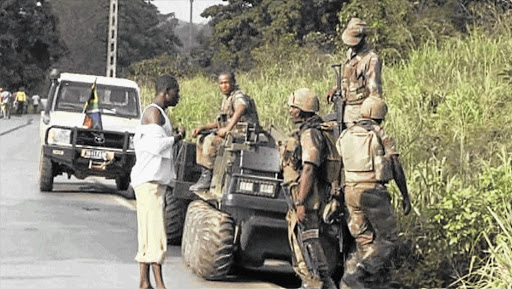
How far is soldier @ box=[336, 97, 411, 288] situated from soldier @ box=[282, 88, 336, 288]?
0.76ft

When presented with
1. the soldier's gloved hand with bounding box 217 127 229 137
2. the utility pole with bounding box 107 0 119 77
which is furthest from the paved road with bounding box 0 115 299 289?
the utility pole with bounding box 107 0 119 77

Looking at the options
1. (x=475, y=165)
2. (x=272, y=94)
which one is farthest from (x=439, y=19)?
(x=475, y=165)

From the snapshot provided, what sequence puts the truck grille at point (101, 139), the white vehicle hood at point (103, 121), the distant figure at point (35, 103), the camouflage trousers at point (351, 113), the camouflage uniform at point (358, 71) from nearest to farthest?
the camouflage trousers at point (351, 113) < the camouflage uniform at point (358, 71) < the truck grille at point (101, 139) < the white vehicle hood at point (103, 121) < the distant figure at point (35, 103)

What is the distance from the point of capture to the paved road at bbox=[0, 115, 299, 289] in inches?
399

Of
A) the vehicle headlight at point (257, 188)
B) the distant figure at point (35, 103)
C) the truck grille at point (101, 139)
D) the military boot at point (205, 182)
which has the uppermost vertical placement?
the vehicle headlight at point (257, 188)

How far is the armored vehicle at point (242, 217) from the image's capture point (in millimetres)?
9805

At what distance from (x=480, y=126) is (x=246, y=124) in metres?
3.32

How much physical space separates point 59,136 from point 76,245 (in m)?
5.72

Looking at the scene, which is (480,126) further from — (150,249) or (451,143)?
(150,249)

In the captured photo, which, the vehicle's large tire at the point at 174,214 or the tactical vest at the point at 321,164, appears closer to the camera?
the tactical vest at the point at 321,164

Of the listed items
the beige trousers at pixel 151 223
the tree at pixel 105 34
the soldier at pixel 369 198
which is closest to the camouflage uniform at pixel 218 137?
the beige trousers at pixel 151 223

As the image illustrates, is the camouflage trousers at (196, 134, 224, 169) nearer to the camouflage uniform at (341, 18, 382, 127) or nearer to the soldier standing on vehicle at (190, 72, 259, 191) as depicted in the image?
the soldier standing on vehicle at (190, 72, 259, 191)

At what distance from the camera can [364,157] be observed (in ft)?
27.8

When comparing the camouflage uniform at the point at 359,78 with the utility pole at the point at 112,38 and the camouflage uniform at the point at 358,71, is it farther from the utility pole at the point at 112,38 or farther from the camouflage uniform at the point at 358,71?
the utility pole at the point at 112,38
